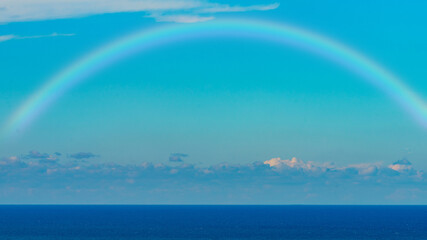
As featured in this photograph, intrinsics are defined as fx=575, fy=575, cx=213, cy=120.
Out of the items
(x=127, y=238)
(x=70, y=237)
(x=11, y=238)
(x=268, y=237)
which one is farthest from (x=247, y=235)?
(x=11, y=238)

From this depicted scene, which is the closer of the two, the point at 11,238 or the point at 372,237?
the point at 11,238

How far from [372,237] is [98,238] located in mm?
73813

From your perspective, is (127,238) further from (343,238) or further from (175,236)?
(343,238)

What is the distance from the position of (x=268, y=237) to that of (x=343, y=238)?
19.5m

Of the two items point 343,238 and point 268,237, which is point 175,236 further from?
point 343,238

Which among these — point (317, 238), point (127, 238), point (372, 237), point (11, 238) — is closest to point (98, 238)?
point (127, 238)

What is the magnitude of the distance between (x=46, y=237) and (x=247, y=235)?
53.7 metres

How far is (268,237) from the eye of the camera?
15225 centimetres

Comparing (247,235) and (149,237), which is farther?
(247,235)

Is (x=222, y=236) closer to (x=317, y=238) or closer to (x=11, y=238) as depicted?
(x=317, y=238)

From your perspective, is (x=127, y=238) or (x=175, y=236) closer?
(x=127, y=238)

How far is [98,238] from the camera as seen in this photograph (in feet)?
478

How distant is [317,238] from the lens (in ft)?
495

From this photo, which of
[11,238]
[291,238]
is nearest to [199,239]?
[291,238]
